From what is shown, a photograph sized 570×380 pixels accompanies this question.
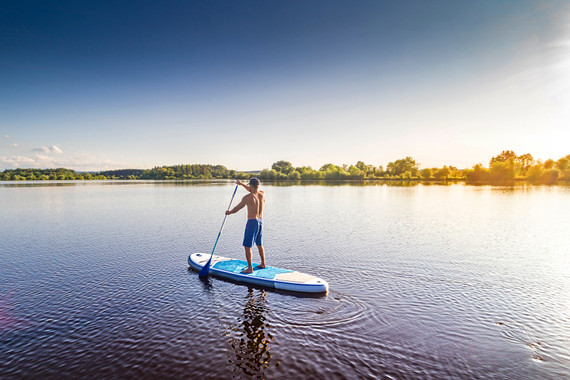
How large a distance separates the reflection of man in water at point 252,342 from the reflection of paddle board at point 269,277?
1.17 m

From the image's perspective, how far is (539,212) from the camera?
31.7 m

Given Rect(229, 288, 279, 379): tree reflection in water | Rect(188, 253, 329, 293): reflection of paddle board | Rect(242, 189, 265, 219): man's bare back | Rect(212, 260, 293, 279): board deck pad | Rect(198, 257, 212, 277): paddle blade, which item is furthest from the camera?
Rect(198, 257, 212, 277): paddle blade

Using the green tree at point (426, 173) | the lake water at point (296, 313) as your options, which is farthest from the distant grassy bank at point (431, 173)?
the lake water at point (296, 313)

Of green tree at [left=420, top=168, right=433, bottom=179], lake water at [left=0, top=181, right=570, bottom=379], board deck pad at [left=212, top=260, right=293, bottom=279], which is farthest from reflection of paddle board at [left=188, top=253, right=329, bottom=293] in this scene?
green tree at [left=420, top=168, right=433, bottom=179]

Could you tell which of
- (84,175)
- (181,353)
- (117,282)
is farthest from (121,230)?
(84,175)

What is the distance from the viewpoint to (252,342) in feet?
24.5

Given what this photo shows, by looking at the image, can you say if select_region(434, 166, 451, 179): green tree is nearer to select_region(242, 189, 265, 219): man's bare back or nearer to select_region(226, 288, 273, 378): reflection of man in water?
select_region(242, 189, 265, 219): man's bare back

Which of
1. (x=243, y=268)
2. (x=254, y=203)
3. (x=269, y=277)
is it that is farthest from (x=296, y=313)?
(x=254, y=203)

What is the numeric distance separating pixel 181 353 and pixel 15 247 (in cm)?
1719

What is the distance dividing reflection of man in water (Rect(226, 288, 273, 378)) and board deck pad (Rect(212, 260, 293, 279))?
154 centimetres

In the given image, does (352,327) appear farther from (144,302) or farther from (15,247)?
(15,247)

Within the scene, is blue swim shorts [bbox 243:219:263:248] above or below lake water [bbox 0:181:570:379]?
above

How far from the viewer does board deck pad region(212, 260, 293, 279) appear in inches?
440

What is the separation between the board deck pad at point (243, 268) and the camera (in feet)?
36.6
